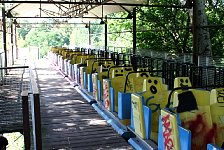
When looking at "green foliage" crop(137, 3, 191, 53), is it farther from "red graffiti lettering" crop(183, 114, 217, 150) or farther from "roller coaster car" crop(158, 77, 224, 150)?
"red graffiti lettering" crop(183, 114, 217, 150)

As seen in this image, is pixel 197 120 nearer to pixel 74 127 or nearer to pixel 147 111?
pixel 147 111

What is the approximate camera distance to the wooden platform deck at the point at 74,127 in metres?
4.13

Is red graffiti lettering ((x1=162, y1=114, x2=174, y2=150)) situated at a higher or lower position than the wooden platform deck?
higher

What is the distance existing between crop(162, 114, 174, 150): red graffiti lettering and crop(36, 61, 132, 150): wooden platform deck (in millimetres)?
1184

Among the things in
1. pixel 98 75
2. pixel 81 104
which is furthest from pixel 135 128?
pixel 81 104

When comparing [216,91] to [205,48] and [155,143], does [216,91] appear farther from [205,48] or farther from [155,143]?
[205,48]

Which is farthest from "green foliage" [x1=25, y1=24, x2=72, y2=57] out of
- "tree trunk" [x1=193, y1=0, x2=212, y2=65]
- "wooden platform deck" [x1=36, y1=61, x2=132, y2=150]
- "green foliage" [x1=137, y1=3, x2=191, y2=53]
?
"wooden platform deck" [x1=36, y1=61, x2=132, y2=150]

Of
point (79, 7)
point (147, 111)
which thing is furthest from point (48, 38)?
point (147, 111)

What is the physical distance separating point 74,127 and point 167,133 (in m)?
2.30

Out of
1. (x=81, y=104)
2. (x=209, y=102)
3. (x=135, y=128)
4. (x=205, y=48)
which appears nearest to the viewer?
(x=209, y=102)

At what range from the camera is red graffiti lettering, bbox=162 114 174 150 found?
2764 millimetres

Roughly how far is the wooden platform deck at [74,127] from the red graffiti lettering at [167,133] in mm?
1184

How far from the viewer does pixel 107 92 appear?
4996mm

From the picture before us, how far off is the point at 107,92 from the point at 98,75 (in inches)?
36.2
